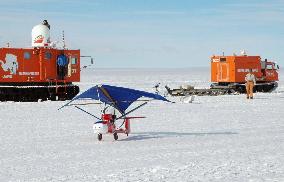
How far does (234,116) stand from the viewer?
19234mm

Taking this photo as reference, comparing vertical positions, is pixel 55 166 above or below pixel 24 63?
below

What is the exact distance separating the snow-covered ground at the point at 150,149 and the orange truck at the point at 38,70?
7620mm

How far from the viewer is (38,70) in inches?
1088

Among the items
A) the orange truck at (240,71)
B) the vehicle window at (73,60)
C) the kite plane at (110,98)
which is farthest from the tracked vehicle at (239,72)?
the kite plane at (110,98)

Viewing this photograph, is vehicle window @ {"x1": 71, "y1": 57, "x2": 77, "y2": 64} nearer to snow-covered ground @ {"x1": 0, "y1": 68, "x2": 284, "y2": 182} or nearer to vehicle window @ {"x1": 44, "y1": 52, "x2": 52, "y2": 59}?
vehicle window @ {"x1": 44, "y1": 52, "x2": 52, "y2": 59}

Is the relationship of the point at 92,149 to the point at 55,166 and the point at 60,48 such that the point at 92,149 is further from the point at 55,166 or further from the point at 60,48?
the point at 60,48

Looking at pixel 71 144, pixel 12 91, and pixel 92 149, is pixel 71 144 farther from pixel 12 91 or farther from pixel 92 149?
pixel 12 91

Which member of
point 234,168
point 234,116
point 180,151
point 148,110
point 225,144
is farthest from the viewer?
point 148,110

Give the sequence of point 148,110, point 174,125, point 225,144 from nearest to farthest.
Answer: point 225,144 < point 174,125 < point 148,110

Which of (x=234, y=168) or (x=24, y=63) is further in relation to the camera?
(x=24, y=63)

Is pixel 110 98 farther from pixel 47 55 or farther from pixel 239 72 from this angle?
pixel 239 72

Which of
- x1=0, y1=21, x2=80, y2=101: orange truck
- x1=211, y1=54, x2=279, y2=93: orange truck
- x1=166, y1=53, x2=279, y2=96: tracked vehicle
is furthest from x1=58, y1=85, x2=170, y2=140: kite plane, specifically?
x1=211, y1=54, x2=279, y2=93: orange truck

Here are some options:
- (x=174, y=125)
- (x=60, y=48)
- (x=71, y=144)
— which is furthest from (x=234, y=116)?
(x=60, y=48)

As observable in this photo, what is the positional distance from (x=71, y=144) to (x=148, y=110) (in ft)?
32.7
